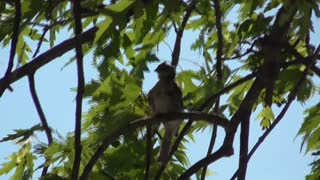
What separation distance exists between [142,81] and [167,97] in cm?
162

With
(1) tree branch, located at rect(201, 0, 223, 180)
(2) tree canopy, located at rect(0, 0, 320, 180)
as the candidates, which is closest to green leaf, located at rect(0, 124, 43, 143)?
(2) tree canopy, located at rect(0, 0, 320, 180)

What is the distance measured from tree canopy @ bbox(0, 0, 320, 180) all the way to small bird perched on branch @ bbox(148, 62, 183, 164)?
19cm

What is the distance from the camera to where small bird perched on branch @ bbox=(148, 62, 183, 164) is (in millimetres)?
5352

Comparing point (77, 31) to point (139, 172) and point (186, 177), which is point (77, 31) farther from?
point (139, 172)

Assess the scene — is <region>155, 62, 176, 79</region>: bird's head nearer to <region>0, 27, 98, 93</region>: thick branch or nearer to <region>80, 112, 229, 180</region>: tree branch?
<region>0, 27, 98, 93</region>: thick branch

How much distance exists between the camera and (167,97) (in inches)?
236

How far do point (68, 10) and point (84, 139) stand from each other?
34.9 inches

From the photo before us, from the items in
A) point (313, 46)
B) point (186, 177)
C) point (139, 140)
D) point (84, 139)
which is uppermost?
point (313, 46)

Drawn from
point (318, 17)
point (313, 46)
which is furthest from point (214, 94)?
point (318, 17)

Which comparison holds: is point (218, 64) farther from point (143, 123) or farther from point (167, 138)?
point (167, 138)

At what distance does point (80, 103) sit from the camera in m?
3.54

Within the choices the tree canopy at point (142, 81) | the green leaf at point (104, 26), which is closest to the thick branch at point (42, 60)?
the tree canopy at point (142, 81)

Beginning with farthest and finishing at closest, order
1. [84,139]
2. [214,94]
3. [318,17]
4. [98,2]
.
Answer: [84,139], [214,94], [98,2], [318,17]

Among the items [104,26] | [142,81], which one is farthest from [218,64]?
[104,26]
